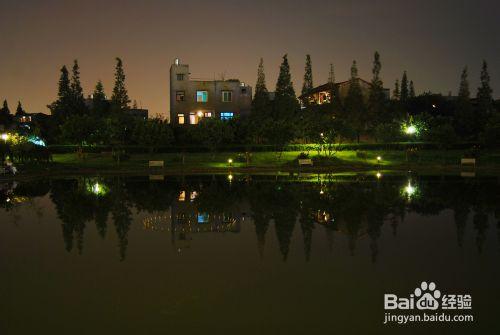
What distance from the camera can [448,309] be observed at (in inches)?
303

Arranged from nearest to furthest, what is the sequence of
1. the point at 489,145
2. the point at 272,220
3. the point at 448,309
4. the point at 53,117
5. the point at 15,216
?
1. the point at 448,309
2. the point at 272,220
3. the point at 15,216
4. the point at 489,145
5. the point at 53,117

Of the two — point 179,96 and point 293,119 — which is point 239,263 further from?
point 179,96

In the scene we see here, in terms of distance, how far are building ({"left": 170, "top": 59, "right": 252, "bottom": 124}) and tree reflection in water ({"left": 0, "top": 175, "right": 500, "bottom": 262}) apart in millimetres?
33469

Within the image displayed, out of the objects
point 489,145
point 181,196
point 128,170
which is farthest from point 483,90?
point 181,196

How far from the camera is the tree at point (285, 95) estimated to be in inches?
2340

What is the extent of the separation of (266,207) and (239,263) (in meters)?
7.87

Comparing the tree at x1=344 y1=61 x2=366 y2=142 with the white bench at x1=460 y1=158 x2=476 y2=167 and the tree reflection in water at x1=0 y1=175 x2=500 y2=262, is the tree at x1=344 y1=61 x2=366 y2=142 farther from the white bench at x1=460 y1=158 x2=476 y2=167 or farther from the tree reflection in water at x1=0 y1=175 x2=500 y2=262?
the tree reflection in water at x1=0 y1=175 x2=500 y2=262

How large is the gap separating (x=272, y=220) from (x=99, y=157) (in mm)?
37291

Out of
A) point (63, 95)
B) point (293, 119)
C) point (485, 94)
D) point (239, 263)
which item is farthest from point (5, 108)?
point (239, 263)

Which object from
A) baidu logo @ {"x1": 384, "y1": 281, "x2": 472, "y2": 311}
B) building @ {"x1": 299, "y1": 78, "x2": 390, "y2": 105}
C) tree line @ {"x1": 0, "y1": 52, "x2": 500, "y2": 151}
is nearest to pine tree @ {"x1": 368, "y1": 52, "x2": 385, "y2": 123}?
tree line @ {"x1": 0, "y1": 52, "x2": 500, "y2": 151}

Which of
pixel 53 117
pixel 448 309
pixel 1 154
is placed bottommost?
pixel 448 309

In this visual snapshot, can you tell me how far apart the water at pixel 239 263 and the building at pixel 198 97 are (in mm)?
41318

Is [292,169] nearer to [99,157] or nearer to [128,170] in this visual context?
[128,170]

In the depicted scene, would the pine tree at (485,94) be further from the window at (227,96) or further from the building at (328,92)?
the window at (227,96)
